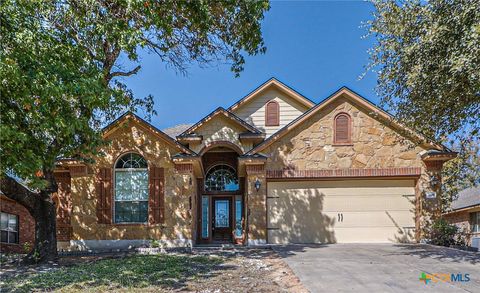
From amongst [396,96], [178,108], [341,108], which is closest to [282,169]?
[341,108]

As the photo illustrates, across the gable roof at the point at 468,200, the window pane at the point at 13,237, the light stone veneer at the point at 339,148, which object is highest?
the light stone veneer at the point at 339,148

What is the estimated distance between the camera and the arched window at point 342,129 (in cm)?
1327

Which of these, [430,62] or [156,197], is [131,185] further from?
[430,62]

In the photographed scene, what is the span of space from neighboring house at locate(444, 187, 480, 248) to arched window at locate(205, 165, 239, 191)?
1374 centimetres

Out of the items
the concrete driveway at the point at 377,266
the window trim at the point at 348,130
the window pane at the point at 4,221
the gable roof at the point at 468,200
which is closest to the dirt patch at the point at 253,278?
the concrete driveway at the point at 377,266

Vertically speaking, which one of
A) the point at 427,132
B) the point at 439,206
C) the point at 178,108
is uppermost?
the point at 178,108

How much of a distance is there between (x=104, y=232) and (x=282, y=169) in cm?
696

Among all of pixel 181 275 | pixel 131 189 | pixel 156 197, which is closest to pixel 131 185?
pixel 131 189

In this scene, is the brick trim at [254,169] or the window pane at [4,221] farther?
the window pane at [4,221]

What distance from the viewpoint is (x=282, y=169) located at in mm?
13266

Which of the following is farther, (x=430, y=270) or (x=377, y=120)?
(x=377, y=120)

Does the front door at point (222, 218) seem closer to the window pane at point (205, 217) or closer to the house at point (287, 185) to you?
the window pane at point (205, 217)

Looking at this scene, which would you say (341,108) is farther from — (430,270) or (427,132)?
(430,270)

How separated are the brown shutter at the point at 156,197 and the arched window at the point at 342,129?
6688 mm
